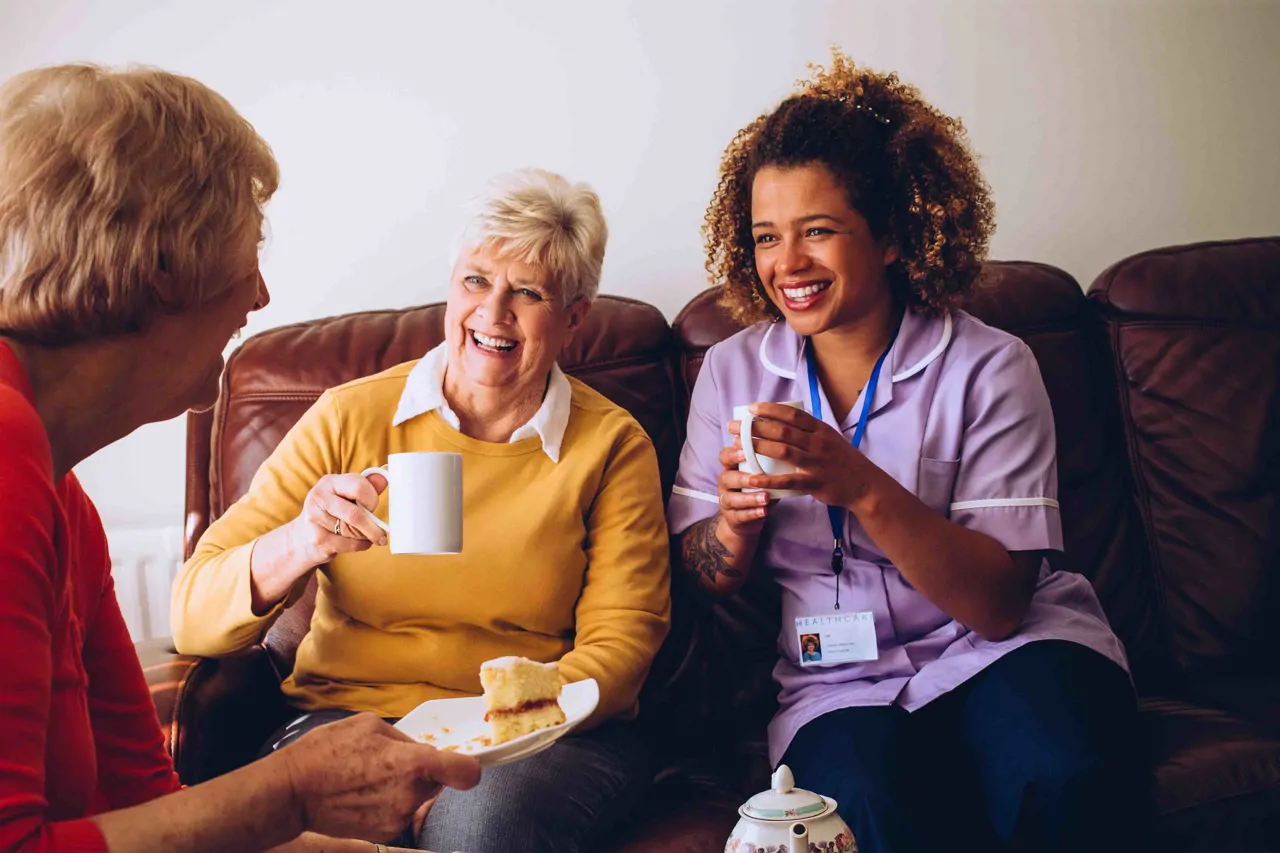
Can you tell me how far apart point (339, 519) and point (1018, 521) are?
1017mm

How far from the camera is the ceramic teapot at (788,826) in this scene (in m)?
1.13

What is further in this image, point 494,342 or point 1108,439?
point 1108,439

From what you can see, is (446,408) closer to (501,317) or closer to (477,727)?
(501,317)

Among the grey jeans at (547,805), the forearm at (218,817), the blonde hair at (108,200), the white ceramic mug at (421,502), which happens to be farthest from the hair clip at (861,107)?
the forearm at (218,817)

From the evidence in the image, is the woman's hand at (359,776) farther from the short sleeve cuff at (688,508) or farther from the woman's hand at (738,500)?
the short sleeve cuff at (688,508)

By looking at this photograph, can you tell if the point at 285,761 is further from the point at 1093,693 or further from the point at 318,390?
the point at 318,390

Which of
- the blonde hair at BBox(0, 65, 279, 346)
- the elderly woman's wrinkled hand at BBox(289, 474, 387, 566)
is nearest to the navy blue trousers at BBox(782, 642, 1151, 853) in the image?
the elderly woman's wrinkled hand at BBox(289, 474, 387, 566)

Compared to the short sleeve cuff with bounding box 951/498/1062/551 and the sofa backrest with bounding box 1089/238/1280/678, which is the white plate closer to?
the short sleeve cuff with bounding box 951/498/1062/551

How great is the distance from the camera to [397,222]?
263cm

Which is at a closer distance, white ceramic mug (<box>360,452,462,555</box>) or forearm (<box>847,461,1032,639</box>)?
white ceramic mug (<box>360,452,462,555</box>)

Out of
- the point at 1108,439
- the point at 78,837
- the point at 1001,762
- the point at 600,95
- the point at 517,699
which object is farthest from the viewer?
the point at 600,95

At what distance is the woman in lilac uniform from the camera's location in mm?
1622

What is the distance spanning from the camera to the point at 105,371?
3.34 ft

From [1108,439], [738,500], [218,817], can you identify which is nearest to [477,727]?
[218,817]
